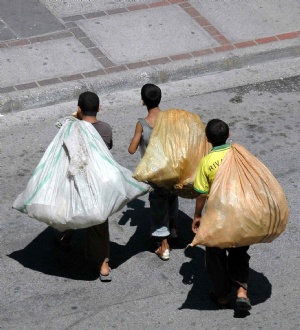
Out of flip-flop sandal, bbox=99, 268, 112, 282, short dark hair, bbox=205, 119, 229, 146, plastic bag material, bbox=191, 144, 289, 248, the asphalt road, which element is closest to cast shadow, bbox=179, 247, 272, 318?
the asphalt road

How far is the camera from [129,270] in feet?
25.7

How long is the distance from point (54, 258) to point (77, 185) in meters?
1.02

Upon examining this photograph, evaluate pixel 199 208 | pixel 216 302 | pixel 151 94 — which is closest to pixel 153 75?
pixel 151 94

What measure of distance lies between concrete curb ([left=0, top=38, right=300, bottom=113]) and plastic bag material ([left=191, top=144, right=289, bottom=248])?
11.8 feet

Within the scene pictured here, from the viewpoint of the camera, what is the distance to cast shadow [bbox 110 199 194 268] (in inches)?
317

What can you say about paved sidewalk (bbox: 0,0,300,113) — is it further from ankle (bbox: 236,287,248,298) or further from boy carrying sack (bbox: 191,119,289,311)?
ankle (bbox: 236,287,248,298)

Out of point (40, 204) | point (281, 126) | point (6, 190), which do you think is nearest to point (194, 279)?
point (40, 204)

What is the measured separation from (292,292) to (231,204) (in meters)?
1.11

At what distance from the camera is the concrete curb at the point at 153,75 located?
33.3 feet

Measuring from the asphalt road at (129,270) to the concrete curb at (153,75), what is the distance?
397mm

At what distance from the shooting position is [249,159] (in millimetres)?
7055

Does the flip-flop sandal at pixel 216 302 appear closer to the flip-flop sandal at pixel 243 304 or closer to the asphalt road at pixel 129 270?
the asphalt road at pixel 129 270

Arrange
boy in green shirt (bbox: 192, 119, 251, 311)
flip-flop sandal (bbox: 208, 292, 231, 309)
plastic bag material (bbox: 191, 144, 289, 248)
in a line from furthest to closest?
flip-flop sandal (bbox: 208, 292, 231, 309) → boy in green shirt (bbox: 192, 119, 251, 311) → plastic bag material (bbox: 191, 144, 289, 248)

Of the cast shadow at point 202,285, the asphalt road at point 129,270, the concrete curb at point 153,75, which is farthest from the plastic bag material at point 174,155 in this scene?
the concrete curb at point 153,75
